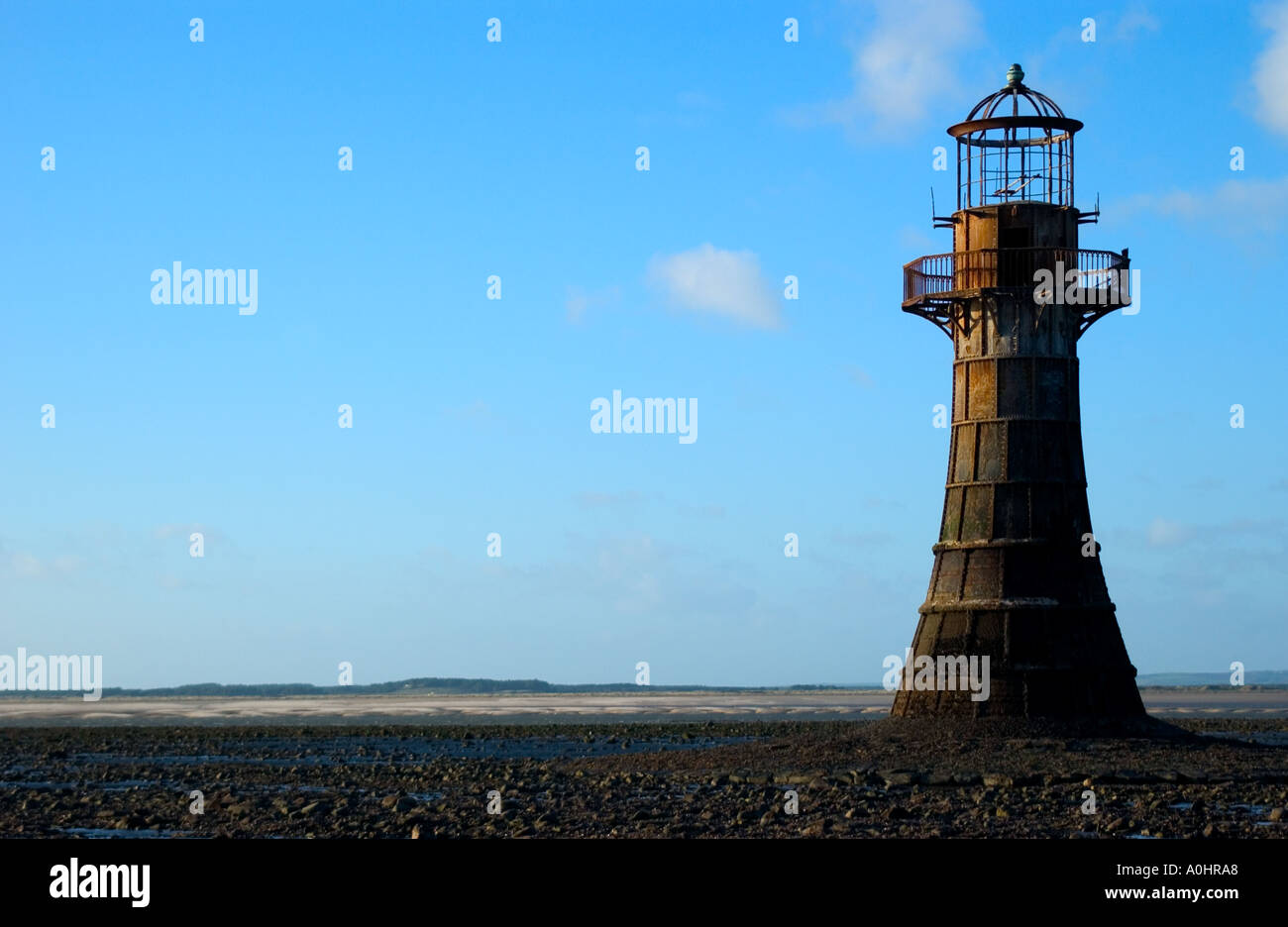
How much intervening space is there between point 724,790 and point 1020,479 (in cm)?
1280

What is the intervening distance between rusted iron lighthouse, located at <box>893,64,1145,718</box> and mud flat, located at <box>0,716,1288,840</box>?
157 cm

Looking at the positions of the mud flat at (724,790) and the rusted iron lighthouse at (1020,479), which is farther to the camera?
the rusted iron lighthouse at (1020,479)

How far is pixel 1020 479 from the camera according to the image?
44375mm

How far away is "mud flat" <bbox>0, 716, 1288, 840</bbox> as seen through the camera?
29.7 meters

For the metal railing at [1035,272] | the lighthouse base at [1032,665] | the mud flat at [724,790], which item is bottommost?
the mud flat at [724,790]

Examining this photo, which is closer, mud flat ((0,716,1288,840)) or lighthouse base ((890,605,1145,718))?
mud flat ((0,716,1288,840))

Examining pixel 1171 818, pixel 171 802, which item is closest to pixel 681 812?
pixel 1171 818

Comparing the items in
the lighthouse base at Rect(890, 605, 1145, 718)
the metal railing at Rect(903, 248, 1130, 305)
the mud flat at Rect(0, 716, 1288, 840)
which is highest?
the metal railing at Rect(903, 248, 1130, 305)

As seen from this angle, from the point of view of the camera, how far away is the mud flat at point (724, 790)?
2969 centimetres

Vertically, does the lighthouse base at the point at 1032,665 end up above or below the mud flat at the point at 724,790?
above

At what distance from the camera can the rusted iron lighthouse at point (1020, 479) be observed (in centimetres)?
4366

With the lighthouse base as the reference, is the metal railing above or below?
above

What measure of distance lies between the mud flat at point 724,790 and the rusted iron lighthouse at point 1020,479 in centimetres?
157
